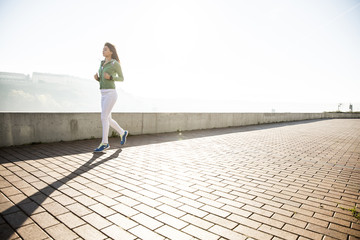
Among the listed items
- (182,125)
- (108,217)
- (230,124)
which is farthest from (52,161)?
(230,124)

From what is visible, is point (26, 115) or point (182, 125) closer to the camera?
point (26, 115)

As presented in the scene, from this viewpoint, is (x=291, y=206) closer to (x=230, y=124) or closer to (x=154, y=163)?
(x=154, y=163)

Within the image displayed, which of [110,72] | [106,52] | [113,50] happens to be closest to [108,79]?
[110,72]

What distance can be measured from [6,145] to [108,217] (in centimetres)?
423

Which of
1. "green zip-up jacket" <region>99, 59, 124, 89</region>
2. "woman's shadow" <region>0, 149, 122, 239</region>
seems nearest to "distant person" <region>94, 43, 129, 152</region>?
"green zip-up jacket" <region>99, 59, 124, 89</region>

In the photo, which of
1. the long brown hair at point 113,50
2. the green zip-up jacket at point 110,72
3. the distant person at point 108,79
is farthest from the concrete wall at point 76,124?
the long brown hair at point 113,50

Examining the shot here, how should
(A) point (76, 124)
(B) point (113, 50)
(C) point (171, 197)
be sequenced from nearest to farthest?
(C) point (171, 197) < (B) point (113, 50) < (A) point (76, 124)

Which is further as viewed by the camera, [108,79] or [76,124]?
[76,124]

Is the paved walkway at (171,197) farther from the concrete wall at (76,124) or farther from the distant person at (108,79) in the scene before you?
the distant person at (108,79)

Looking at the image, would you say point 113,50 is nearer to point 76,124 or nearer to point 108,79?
point 108,79

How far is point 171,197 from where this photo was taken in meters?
2.54

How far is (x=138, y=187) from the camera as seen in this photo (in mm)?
2803

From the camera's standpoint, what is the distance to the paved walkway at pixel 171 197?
6.15 feet

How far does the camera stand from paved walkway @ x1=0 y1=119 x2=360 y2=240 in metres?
1.88
